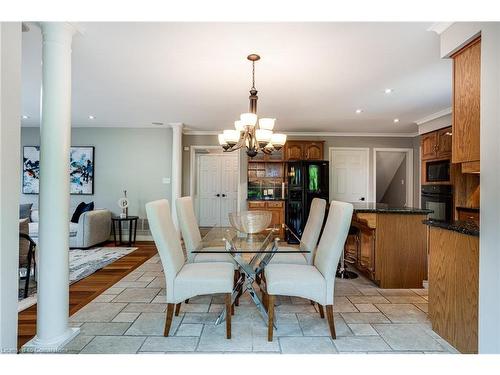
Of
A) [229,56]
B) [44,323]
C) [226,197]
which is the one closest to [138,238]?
[226,197]

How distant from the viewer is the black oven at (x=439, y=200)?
14.1 feet

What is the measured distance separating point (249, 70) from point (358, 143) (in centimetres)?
419

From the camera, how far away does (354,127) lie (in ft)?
17.9

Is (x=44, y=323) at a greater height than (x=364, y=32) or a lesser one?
lesser

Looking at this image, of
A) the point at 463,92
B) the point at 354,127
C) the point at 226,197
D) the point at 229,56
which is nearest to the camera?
the point at 463,92

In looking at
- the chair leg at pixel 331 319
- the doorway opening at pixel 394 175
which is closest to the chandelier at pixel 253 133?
the chair leg at pixel 331 319

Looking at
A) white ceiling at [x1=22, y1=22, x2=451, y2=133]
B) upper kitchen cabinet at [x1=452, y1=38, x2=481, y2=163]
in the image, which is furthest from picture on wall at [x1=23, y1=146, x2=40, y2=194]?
upper kitchen cabinet at [x1=452, y1=38, x2=481, y2=163]

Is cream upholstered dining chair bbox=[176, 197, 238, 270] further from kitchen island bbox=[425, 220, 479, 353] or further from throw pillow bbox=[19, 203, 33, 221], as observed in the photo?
throw pillow bbox=[19, 203, 33, 221]

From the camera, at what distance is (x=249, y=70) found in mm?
2729

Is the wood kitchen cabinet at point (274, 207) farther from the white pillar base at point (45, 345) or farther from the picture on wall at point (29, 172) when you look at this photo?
the picture on wall at point (29, 172)

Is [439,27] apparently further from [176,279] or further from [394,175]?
[394,175]
